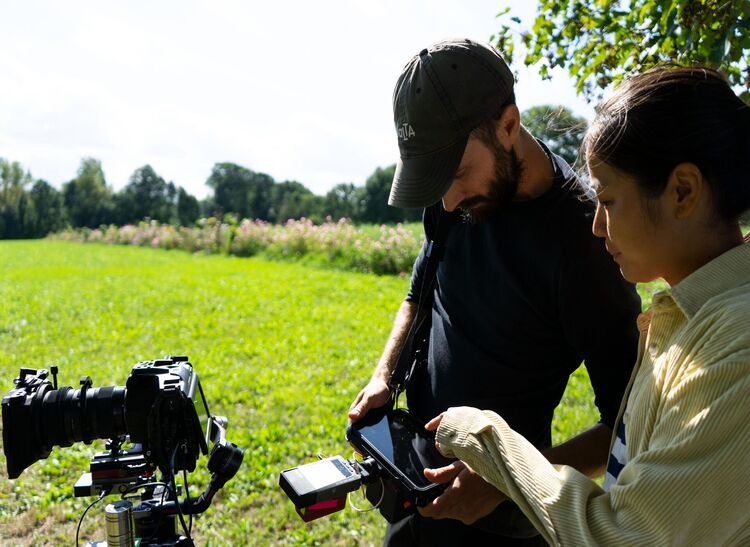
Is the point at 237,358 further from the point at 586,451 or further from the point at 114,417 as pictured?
the point at 586,451

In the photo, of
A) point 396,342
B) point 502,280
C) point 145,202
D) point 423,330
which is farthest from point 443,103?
point 145,202

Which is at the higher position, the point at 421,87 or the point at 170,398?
the point at 421,87

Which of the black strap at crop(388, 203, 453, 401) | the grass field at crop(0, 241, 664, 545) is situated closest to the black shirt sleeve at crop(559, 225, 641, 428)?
the black strap at crop(388, 203, 453, 401)

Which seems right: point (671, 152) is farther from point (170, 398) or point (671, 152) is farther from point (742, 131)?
point (170, 398)

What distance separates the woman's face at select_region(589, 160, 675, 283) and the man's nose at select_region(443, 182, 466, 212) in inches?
21.8

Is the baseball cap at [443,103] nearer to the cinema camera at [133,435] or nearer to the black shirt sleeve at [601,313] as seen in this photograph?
the black shirt sleeve at [601,313]

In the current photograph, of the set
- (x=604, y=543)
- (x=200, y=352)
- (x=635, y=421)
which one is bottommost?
(x=200, y=352)

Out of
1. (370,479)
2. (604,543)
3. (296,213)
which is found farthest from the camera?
(296,213)

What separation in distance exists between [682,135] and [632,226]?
0.17m

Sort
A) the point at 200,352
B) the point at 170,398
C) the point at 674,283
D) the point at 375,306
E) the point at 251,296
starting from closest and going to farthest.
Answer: the point at 674,283 → the point at 170,398 → the point at 200,352 → the point at 375,306 → the point at 251,296

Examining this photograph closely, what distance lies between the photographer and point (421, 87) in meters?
1.55

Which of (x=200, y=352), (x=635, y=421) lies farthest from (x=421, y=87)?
(x=200, y=352)

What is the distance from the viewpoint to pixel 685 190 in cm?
101

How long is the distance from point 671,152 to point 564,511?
627 millimetres
